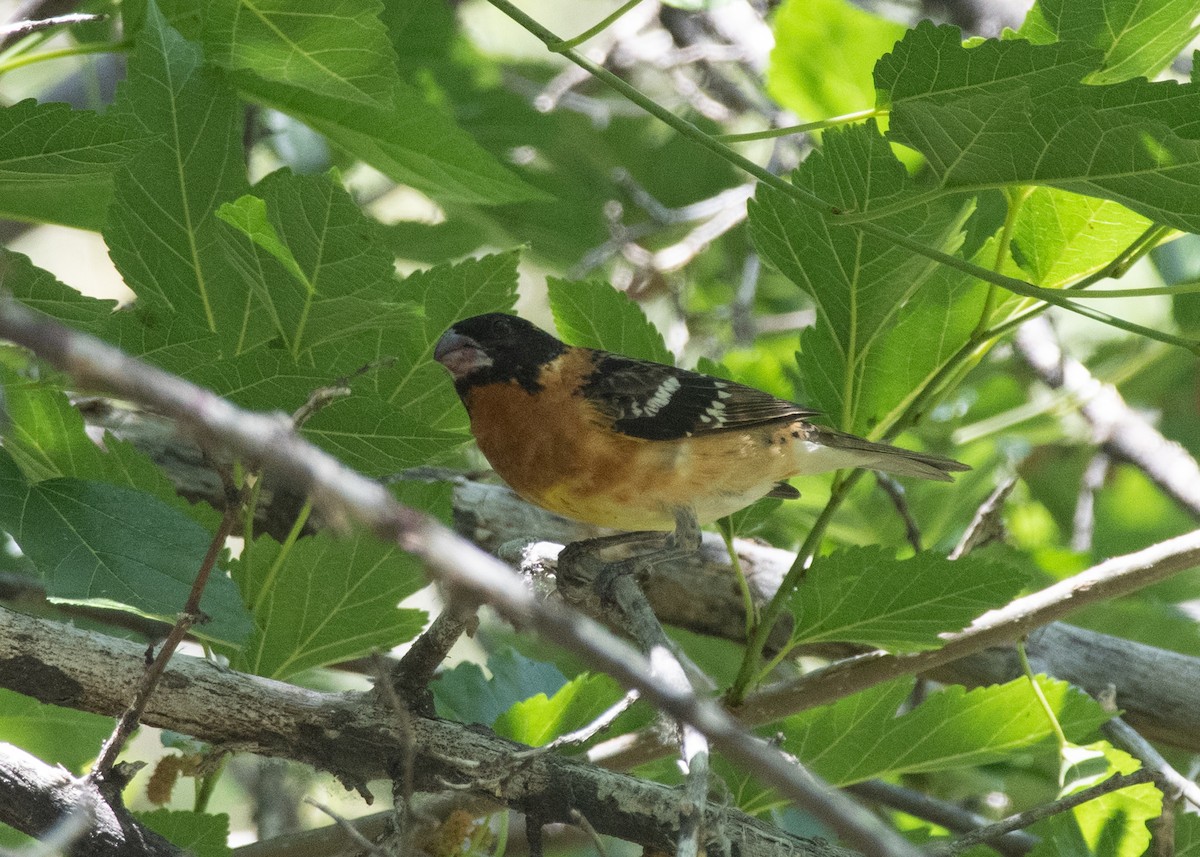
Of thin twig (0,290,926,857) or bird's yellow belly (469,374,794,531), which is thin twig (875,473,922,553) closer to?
bird's yellow belly (469,374,794,531)

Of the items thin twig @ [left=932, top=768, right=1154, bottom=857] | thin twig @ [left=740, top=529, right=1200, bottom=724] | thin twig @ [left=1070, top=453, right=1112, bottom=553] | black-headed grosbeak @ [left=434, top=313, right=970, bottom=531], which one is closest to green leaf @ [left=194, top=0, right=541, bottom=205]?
black-headed grosbeak @ [left=434, top=313, right=970, bottom=531]

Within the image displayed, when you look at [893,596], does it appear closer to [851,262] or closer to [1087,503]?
[851,262]

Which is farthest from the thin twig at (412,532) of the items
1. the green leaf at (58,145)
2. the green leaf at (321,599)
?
the green leaf at (321,599)

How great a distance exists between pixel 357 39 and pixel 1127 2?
1.62 m

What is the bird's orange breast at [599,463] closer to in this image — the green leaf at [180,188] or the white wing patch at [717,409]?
the white wing patch at [717,409]

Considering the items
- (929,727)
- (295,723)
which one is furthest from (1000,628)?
(295,723)

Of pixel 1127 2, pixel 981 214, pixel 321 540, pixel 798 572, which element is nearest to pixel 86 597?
pixel 321 540

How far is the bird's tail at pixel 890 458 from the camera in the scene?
3.61 meters

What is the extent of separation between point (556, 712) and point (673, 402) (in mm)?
1293

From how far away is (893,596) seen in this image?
2.71m

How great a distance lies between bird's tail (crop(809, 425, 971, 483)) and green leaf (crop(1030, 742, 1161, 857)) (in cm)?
112

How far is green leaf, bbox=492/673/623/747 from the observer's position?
9.10 ft

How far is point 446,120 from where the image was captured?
9.69ft

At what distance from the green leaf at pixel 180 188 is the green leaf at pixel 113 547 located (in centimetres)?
45
